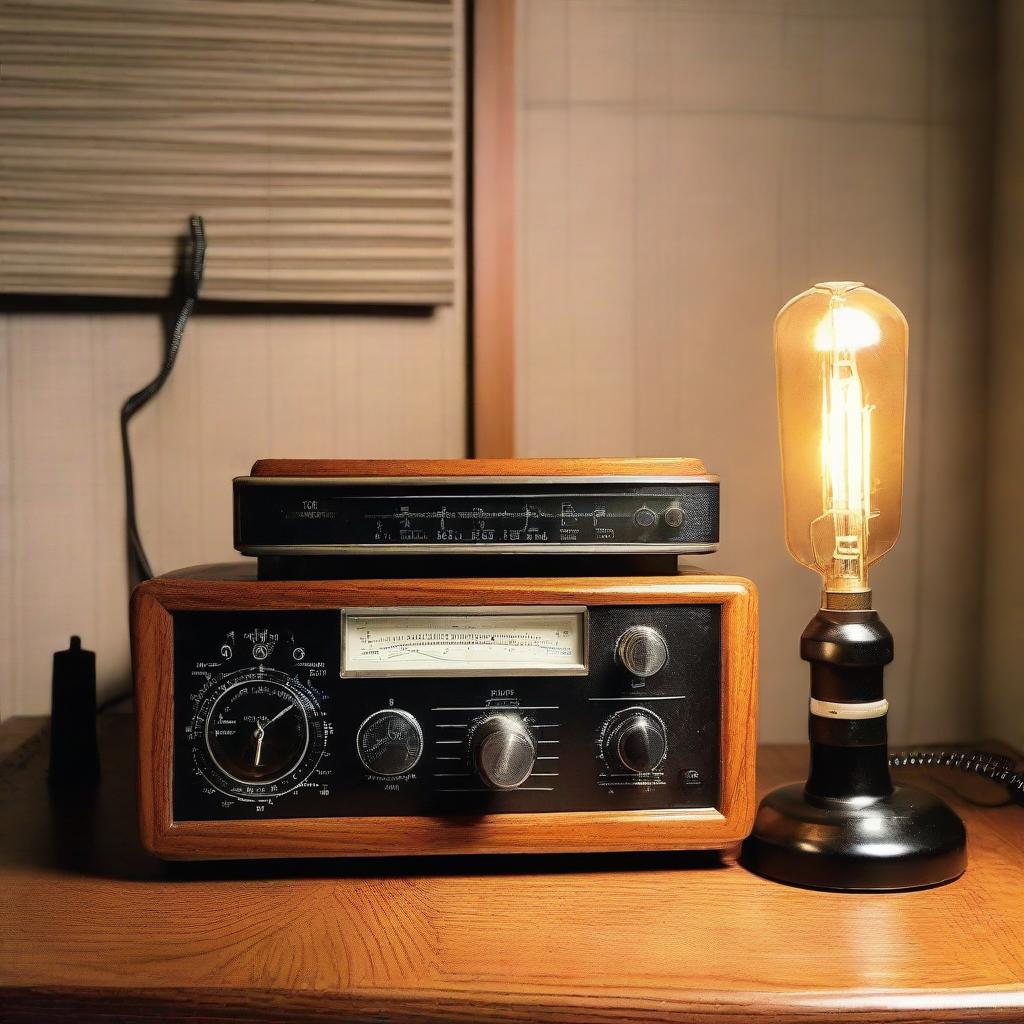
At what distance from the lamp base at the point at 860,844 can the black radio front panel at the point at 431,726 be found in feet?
0.20

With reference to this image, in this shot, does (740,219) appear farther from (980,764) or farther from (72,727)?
(72,727)

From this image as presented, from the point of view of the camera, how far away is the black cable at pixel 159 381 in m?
1.16

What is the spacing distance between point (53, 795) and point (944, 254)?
118cm

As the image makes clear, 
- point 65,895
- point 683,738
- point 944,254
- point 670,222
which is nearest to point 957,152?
point 944,254

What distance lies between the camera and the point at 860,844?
75cm

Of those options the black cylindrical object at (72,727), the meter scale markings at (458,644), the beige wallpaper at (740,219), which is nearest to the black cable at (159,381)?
the black cylindrical object at (72,727)

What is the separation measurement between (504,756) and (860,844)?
0.28m

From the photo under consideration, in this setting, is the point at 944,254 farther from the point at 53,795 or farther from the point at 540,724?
the point at 53,795

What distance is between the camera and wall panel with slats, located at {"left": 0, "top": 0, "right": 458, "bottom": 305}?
1154 millimetres

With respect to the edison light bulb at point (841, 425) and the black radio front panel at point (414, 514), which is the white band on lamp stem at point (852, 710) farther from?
the black radio front panel at point (414, 514)

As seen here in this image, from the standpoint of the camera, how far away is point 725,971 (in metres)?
0.62

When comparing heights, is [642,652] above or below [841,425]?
below

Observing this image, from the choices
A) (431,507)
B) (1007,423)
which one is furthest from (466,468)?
(1007,423)

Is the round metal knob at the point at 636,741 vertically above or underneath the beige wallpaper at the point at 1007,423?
underneath
